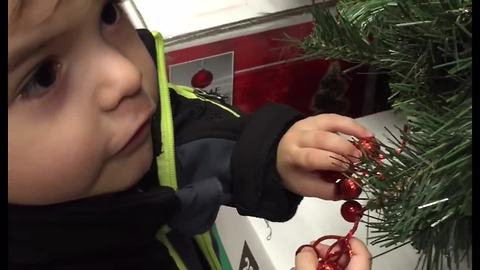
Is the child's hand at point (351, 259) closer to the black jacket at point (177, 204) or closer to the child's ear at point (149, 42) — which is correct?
the black jacket at point (177, 204)

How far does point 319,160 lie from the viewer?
0.48 metres

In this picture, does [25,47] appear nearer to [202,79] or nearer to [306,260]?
[306,260]

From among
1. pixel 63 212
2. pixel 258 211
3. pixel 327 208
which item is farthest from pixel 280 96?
pixel 63 212

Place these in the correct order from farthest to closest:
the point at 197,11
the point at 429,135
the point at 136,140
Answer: the point at 197,11 < the point at 136,140 < the point at 429,135

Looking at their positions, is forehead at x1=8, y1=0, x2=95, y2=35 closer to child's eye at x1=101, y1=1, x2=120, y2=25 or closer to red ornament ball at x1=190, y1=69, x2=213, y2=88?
child's eye at x1=101, y1=1, x2=120, y2=25

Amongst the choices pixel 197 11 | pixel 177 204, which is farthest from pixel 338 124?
pixel 197 11

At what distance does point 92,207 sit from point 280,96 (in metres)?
0.42

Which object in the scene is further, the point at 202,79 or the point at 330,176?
the point at 202,79

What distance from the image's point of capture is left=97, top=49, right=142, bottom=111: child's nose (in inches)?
17.0

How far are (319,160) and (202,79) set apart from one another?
13.1 inches

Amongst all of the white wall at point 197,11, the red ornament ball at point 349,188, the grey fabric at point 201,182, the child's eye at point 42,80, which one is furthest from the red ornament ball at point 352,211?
the white wall at point 197,11

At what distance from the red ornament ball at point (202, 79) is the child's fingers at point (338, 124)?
278 millimetres

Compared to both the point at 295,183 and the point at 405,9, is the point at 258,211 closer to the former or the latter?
the point at 295,183

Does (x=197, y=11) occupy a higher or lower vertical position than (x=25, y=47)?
higher
